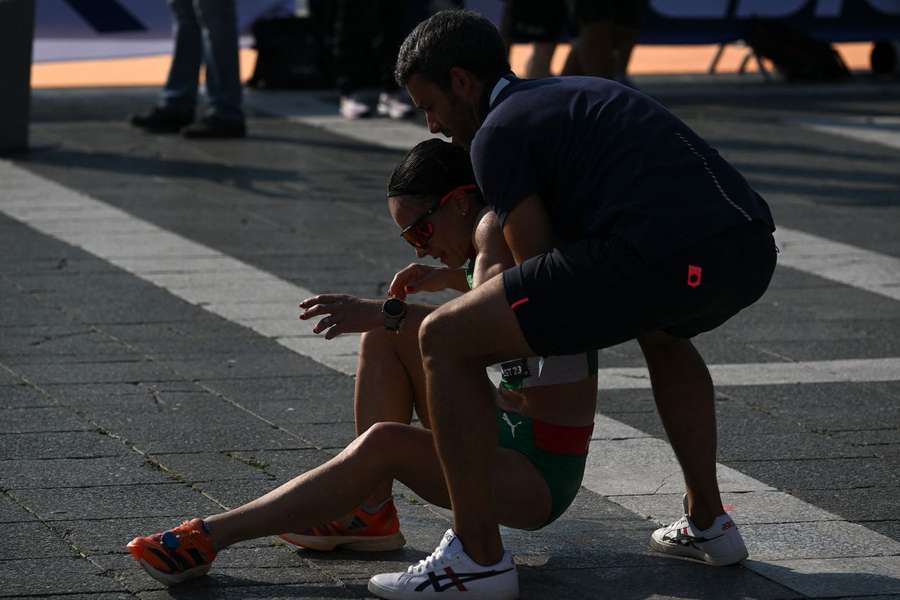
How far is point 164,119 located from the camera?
36.5ft

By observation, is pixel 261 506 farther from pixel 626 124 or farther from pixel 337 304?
pixel 626 124

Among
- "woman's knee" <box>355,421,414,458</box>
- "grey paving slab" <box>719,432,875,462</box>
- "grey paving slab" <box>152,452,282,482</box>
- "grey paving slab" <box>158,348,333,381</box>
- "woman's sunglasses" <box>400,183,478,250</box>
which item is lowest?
"grey paving slab" <box>158,348,333,381</box>

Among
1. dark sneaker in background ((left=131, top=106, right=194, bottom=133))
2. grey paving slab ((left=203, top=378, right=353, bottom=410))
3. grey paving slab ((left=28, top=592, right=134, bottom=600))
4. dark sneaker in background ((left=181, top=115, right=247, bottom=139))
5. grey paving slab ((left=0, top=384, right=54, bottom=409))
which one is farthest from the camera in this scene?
dark sneaker in background ((left=131, top=106, right=194, bottom=133))

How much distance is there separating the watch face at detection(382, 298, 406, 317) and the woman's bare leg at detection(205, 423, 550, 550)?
0.78ft

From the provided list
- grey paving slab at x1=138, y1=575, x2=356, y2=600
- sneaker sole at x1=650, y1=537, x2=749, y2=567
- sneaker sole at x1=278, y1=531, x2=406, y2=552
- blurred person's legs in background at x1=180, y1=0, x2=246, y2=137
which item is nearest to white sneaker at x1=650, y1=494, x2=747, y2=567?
sneaker sole at x1=650, y1=537, x2=749, y2=567

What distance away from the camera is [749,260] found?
3.54 m

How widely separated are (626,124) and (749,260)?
37 cm

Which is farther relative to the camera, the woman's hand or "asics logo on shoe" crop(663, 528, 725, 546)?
"asics logo on shoe" crop(663, 528, 725, 546)

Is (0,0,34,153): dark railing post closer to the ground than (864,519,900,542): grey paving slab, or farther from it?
closer to the ground

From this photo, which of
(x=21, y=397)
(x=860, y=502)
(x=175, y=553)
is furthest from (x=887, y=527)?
(x=21, y=397)

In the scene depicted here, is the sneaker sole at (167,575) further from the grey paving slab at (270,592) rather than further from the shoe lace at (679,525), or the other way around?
the shoe lace at (679,525)

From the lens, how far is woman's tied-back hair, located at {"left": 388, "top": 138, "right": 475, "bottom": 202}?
3799 mm

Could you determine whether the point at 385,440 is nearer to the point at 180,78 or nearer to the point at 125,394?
the point at 125,394

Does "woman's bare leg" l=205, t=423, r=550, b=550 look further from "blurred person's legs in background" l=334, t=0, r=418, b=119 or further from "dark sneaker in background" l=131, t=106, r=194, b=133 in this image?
"blurred person's legs in background" l=334, t=0, r=418, b=119
